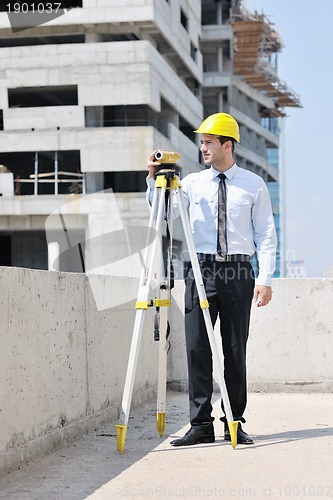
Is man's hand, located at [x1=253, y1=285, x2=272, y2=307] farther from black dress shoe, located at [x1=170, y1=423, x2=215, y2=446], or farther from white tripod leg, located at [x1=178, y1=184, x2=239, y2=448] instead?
black dress shoe, located at [x1=170, y1=423, x2=215, y2=446]

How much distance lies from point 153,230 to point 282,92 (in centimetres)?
6496

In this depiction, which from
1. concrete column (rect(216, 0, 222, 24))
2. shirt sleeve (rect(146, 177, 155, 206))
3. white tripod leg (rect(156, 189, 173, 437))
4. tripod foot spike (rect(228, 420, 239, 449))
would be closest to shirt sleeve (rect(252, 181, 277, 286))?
white tripod leg (rect(156, 189, 173, 437))

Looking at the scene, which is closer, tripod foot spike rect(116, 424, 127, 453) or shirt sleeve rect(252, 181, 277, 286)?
tripod foot spike rect(116, 424, 127, 453)

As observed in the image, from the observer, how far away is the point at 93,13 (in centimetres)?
4106

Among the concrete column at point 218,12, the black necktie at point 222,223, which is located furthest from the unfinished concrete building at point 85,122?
the black necktie at point 222,223

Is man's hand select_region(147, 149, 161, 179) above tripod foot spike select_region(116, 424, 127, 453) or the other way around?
above

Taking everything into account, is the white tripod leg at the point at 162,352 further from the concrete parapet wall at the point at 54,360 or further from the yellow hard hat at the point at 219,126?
the yellow hard hat at the point at 219,126

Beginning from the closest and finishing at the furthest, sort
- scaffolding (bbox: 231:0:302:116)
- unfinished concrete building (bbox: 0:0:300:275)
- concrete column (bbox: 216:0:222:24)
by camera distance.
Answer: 1. unfinished concrete building (bbox: 0:0:300:275)
2. scaffolding (bbox: 231:0:302:116)
3. concrete column (bbox: 216:0:222:24)

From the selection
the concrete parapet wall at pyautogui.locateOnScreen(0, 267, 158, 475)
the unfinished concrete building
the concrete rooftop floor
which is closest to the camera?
the concrete rooftop floor

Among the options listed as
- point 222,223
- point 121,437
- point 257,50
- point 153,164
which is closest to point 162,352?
point 121,437

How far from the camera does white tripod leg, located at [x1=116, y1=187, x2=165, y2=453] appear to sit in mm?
5402

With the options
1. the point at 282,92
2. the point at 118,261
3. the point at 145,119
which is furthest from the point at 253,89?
the point at 118,261

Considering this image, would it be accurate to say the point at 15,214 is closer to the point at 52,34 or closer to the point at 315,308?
the point at 52,34

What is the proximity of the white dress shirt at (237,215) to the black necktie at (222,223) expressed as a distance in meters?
0.03
